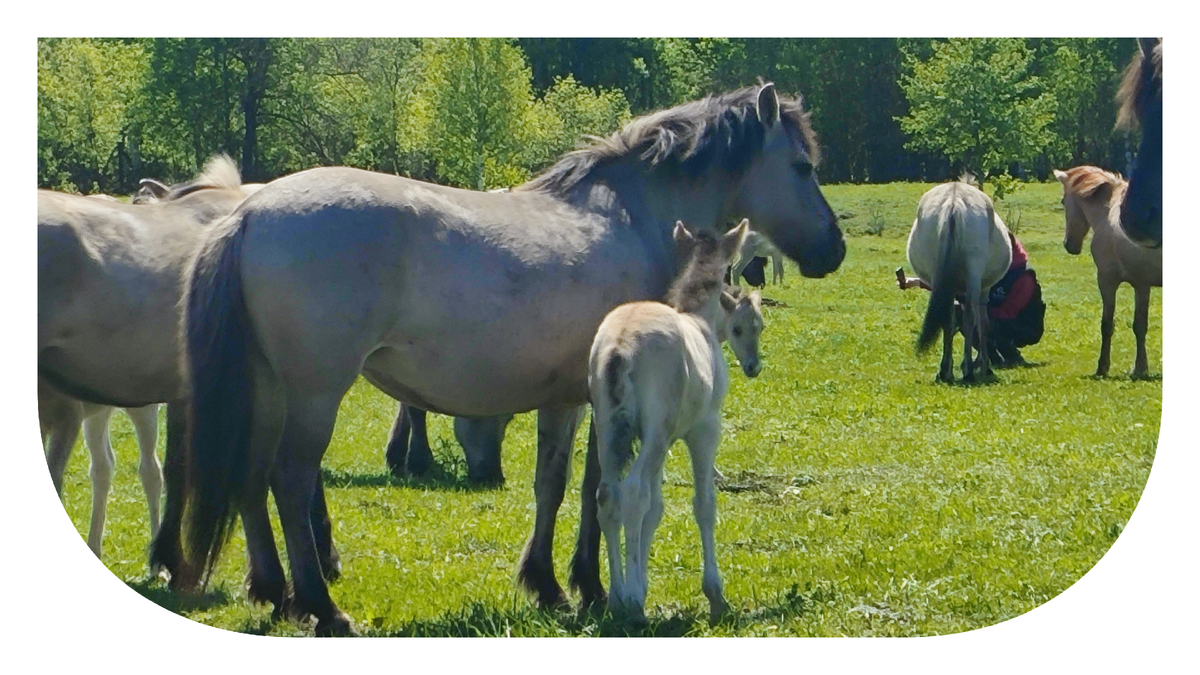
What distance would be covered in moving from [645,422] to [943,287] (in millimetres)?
6472

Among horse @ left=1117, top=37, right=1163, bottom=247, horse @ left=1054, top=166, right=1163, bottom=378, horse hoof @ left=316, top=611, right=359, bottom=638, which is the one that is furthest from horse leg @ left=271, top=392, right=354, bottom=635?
horse @ left=1054, top=166, right=1163, bottom=378

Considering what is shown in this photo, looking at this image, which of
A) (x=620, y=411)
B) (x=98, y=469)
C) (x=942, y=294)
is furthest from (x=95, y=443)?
(x=942, y=294)

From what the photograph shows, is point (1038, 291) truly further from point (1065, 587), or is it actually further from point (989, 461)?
point (1065, 587)

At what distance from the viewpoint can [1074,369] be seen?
10344mm

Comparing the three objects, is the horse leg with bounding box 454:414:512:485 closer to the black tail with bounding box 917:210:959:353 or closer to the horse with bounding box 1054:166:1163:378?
the black tail with bounding box 917:210:959:353

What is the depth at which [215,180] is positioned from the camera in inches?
290

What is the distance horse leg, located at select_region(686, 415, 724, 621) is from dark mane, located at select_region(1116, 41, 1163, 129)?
11.3 feet

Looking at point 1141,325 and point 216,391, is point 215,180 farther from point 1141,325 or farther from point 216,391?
point 1141,325

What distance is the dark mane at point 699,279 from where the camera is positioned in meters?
5.82

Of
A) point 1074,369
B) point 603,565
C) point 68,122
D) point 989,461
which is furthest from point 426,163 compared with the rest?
point 1074,369

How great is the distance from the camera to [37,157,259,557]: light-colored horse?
6172mm

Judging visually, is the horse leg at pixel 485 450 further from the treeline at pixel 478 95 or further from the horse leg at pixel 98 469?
the horse leg at pixel 98 469

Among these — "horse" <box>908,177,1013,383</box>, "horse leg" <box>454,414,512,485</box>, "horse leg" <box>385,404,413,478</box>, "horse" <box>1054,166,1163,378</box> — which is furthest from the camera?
"horse" <box>908,177,1013,383</box>

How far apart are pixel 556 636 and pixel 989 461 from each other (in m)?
4.11
